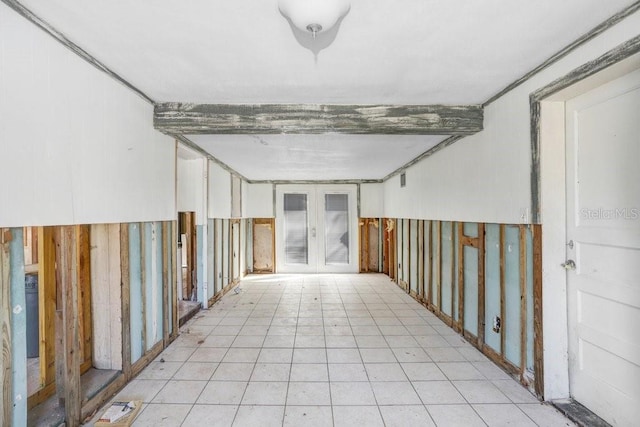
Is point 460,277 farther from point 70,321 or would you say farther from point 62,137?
point 62,137

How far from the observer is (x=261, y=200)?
27.9 ft

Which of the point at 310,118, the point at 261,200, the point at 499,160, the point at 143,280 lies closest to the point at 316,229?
the point at 261,200

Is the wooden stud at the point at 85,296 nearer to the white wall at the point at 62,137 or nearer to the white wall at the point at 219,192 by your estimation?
the white wall at the point at 62,137

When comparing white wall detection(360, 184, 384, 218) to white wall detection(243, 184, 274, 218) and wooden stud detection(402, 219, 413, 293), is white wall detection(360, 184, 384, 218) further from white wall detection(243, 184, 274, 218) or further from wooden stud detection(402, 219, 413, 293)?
white wall detection(243, 184, 274, 218)

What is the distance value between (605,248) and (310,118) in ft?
8.49

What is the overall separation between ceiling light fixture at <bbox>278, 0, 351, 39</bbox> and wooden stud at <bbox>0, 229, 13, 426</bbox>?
74.0 inches

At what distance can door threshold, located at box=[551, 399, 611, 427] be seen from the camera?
223 cm

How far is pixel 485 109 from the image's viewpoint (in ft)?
10.8

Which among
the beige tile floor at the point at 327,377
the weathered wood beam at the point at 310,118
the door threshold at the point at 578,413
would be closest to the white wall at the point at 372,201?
the beige tile floor at the point at 327,377

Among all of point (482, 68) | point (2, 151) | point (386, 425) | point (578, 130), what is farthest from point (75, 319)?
point (578, 130)

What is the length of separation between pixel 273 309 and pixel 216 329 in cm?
115

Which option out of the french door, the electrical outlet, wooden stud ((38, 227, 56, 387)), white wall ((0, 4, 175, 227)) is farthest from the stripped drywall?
wooden stud ((38, 227, 56, 387))

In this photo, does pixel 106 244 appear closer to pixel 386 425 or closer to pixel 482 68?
pixel 386 425

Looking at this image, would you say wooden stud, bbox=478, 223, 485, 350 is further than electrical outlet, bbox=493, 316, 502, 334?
Yes
